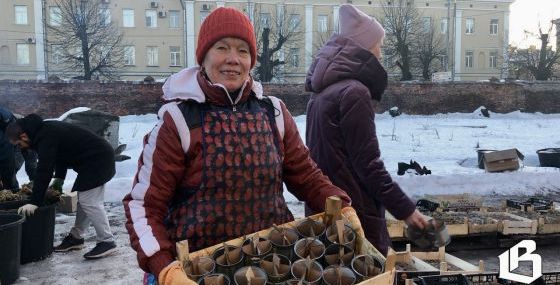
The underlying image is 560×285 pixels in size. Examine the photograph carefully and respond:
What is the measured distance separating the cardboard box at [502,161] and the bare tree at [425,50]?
23172 millimetres

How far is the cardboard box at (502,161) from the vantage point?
9.82 meters

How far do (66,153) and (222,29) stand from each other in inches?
156

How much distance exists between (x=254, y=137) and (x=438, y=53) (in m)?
35.5

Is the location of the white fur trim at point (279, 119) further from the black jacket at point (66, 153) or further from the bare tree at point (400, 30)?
the bare tree at point (400, 30)

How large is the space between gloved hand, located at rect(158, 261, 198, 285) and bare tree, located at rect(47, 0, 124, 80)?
26.8m

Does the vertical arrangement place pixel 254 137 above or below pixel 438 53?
below

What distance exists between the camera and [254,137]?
1903 mm

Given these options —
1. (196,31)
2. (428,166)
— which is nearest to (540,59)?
(196,31)

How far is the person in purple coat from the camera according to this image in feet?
8.20

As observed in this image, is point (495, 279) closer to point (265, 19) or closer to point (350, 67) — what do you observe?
point (350, 67)

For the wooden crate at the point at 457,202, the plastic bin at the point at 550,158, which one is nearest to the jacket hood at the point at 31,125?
the wooden crate at the point at 457,202

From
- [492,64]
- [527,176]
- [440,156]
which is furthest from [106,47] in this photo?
[492,64]

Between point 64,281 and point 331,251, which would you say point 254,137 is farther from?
point 64,281

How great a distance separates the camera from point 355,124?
252 cm
